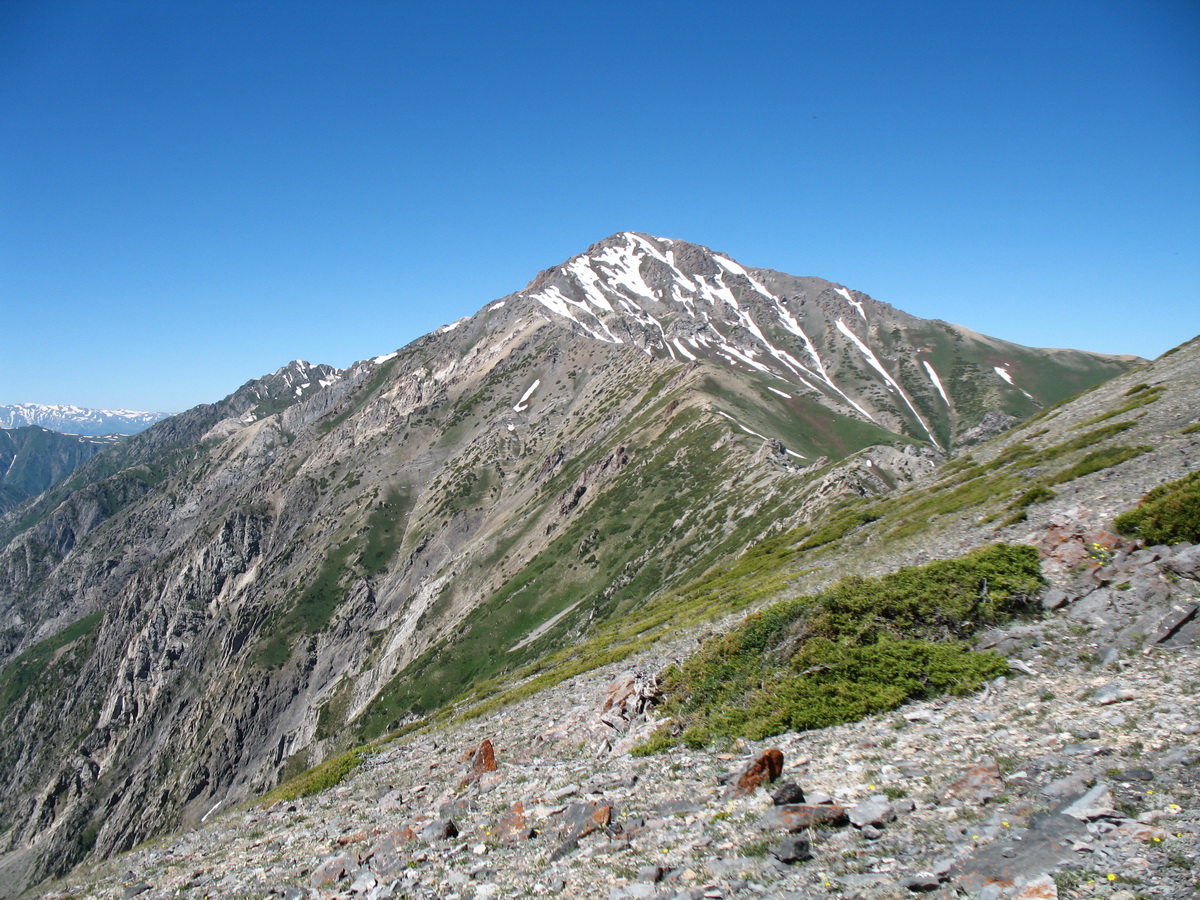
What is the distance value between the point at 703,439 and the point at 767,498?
42.3 meters

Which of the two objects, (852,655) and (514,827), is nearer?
(514,827)

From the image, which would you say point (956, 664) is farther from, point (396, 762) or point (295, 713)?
point (295, 713)

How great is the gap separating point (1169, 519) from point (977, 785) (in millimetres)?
13411

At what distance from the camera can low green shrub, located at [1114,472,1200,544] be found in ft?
62.9

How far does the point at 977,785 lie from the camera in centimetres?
1220

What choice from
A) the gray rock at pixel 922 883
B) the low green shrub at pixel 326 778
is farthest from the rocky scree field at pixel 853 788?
the low green shrub at pixel 326 778

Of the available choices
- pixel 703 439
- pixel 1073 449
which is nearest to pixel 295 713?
pixel 703 439

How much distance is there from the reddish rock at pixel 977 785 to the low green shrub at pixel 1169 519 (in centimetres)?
1196

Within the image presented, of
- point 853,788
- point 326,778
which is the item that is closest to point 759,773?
point 853,788

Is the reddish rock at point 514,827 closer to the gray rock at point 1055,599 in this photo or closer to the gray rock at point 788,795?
the gray rock at point 788,795

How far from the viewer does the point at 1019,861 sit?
31.7 feet

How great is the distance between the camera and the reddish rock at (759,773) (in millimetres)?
14805

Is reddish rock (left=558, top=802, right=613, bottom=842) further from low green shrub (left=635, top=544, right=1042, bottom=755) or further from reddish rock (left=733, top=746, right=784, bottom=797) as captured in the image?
low green shrub (left=635, top=544, right=1042, bottom=755)

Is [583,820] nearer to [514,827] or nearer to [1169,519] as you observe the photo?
[514,827]
